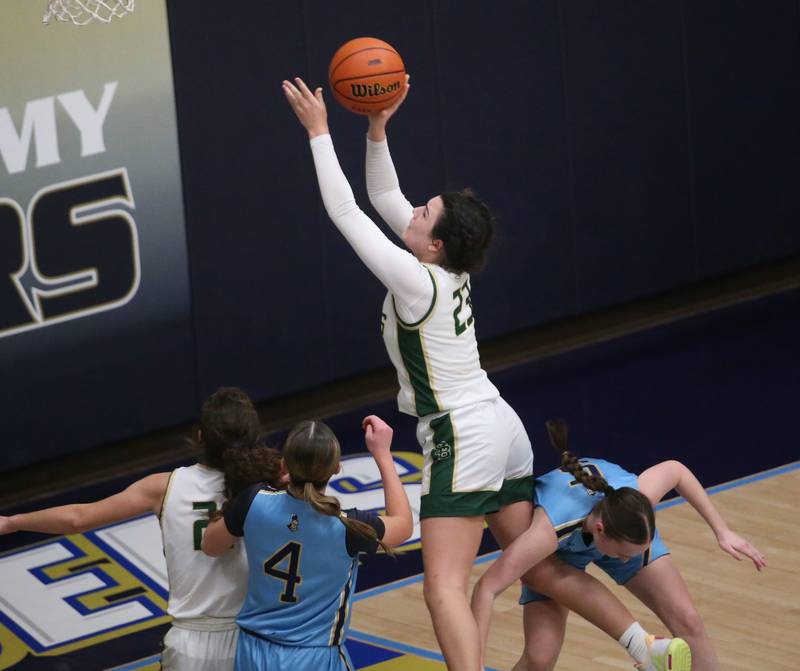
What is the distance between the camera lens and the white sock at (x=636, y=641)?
5.11 meters

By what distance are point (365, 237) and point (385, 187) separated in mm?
520

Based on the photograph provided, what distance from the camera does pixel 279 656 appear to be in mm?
4586

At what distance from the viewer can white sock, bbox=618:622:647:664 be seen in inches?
201

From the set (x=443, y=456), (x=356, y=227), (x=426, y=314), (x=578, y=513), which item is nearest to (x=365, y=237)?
(x=356, y=227)

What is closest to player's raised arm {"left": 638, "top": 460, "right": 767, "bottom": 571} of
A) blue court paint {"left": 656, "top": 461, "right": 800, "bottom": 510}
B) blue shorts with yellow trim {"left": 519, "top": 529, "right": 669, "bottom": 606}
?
blue shorts with yellow trim {"left": 519, "top": 529, "right": 669, "bottom": 606}

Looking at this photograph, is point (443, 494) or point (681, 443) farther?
point (681, 443)

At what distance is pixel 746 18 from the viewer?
37.5 ft

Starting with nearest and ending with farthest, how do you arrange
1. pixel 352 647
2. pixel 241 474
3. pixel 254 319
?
pixel 241 474, pixel 352 647, pixel 254 319

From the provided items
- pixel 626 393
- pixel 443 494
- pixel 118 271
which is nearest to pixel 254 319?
pixel 118 271

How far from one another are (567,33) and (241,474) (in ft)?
21.3

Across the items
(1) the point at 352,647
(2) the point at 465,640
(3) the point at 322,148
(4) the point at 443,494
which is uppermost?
(3) the point at 322,148

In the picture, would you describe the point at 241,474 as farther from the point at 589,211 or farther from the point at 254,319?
the point at 589,211

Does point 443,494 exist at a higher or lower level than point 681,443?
higher

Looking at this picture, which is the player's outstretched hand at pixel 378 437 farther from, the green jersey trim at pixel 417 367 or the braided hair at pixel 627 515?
the braided hair at pixel 627 515
